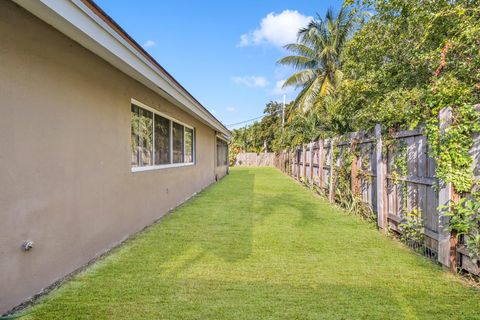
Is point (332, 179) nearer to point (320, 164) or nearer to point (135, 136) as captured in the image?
point (320, 164)

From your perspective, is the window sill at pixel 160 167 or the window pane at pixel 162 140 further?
the window pane at pixel 162 140

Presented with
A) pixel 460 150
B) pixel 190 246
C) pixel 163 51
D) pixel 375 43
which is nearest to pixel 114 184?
pixel 190 246

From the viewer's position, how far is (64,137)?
329 cm

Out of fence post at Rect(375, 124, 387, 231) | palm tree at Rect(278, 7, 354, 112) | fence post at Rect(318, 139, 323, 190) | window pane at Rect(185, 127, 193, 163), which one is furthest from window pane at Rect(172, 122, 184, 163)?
palm tree at Rect(278, 7, 354, 112)

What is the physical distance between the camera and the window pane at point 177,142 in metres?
8.04

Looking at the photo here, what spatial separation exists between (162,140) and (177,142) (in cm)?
145

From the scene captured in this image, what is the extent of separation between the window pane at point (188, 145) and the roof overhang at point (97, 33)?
15.0 feet

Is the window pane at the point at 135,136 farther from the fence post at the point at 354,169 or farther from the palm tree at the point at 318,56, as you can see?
the palm tree at the point at 318,56

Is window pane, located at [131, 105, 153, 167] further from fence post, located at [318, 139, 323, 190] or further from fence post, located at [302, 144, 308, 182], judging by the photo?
fence post, located at [302, 144, 308, 182]

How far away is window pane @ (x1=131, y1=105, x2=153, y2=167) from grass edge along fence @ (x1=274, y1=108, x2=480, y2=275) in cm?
439

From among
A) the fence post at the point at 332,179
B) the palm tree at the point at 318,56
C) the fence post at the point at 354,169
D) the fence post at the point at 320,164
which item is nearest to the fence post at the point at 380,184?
the fence post at the point at 354,169

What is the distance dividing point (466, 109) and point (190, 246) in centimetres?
388

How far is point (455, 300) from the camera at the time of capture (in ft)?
9.25

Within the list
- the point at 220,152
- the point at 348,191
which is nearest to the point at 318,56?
the point at 220,152
